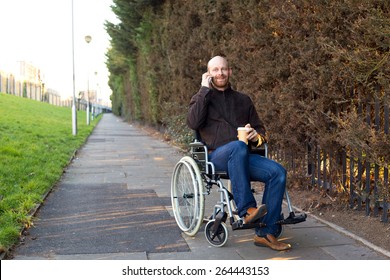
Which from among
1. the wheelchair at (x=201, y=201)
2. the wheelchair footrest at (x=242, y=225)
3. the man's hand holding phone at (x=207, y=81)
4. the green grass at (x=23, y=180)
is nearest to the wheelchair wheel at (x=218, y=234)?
the wheelchair at (x=201, y=201)

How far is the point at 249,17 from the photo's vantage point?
6793 millimetres

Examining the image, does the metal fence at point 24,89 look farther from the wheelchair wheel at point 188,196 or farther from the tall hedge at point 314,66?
the wheelchair wheel at point 188,196

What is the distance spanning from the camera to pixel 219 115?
4301 mm

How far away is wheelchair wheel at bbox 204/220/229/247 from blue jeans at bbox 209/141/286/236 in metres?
0.23

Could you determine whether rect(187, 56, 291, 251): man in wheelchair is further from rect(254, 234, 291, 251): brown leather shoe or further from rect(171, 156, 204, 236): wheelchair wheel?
rect(171, 156, 204, 236): wheelchair wheel

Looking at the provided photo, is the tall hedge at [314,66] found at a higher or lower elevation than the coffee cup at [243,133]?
higher

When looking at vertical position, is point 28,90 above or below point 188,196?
above

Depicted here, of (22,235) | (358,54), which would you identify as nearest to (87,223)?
(22,235)

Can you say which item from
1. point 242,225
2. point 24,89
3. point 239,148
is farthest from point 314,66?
point 24,89

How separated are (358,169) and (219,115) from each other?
1.61 m

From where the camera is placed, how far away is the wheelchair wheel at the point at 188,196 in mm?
4023

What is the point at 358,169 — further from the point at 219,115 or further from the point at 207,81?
the point at 207,81

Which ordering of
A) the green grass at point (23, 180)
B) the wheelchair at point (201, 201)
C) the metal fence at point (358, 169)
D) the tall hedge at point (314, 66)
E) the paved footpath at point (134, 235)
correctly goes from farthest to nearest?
1. the green grass at point (23, 180)
2. the metal fence at point (358, 169)
3. the tall hedge at point (314, 66)
4. the wheelchair at point (201, 201)
5. the paved footpath at point (134, 235)

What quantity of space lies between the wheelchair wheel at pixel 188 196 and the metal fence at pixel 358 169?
1.53 metres
